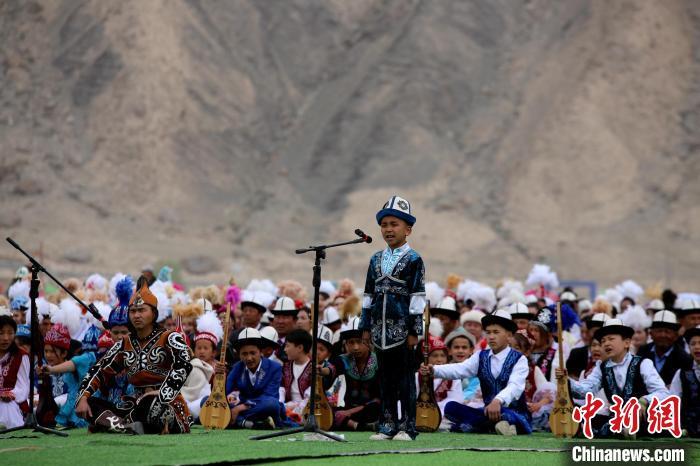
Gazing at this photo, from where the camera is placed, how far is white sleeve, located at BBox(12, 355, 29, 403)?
11969 millimetres

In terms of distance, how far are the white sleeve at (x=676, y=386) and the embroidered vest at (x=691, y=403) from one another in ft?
0.11

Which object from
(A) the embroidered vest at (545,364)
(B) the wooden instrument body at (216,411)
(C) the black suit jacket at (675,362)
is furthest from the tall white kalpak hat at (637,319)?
(B) the wooden instrument body at (216,411)

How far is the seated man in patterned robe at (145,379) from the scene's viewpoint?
10.4m

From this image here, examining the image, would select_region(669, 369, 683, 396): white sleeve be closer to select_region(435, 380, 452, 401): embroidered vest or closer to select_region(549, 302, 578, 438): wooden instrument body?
select_region(549, 302, 578, 438): wooden instrument body

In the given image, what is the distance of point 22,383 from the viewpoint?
39.5 ft

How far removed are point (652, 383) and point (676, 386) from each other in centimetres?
100

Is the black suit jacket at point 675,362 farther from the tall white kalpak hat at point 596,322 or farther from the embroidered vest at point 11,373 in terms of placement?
the embroidered vest at point 11,373

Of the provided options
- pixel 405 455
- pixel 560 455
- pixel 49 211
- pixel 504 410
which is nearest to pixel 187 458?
pixel 405 455

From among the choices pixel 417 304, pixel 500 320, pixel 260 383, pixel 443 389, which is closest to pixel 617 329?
pixel 500 320

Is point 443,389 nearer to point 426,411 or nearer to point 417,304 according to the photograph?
point 426,411

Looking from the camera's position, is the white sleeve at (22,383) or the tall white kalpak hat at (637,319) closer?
the white sleeve at (22,383)

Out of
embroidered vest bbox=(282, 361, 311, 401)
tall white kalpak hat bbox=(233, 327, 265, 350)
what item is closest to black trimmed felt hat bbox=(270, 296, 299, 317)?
embroidered vest bbox=(282, 361, 311, 401)

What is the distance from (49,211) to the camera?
43.1 meters

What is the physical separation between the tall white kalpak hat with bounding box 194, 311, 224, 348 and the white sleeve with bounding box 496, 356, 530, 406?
3241 mm
